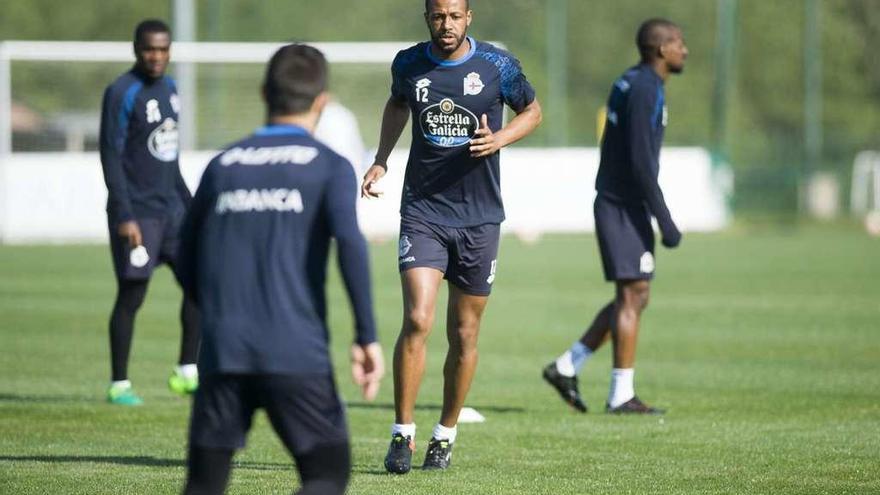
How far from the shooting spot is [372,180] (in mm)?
7977

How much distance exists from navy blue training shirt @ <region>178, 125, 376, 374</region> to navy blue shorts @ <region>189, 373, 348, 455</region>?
Answer: 5 cm

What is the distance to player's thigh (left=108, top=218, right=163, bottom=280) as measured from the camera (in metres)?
10.3

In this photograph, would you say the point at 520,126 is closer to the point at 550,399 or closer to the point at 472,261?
the point at 472,261

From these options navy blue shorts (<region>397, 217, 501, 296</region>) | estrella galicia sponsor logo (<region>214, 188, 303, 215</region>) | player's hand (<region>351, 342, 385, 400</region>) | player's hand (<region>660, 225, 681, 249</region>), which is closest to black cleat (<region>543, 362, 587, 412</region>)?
player's hand (<region>660, 225, 681, 249</region>)

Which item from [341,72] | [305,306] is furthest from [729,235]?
[305,306]

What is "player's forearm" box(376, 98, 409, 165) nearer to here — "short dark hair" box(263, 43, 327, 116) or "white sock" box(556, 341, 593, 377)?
"white sock" box(556, 341, 593, 377)

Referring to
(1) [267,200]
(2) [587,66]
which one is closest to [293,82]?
(1) [267,200]

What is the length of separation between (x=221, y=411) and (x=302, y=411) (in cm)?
27

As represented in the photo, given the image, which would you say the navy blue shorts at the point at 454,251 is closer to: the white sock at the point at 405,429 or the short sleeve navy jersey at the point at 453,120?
the short sleeve navy jersey at the point at 453,120

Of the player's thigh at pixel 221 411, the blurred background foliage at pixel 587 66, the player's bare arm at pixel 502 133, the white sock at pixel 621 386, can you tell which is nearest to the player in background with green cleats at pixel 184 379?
the white sock at pixel 621 386

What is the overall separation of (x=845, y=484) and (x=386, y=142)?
289 centimetres

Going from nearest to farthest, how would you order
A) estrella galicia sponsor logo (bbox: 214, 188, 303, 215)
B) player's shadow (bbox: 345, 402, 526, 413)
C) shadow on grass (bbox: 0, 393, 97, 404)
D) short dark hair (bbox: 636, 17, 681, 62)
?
estrella galicia sponsor logo (bbox: 214, 188, 303, 215) → short dark hair (bbox: 636, 17, 681, 62) → player's shadow (bbox: 345, 402, 526, 413) → shadow on grass (bbox: 0, 393, 97, 404)

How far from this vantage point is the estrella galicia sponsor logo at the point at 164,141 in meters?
10.5

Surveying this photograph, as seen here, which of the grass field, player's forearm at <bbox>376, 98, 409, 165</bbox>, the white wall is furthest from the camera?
the white wall
